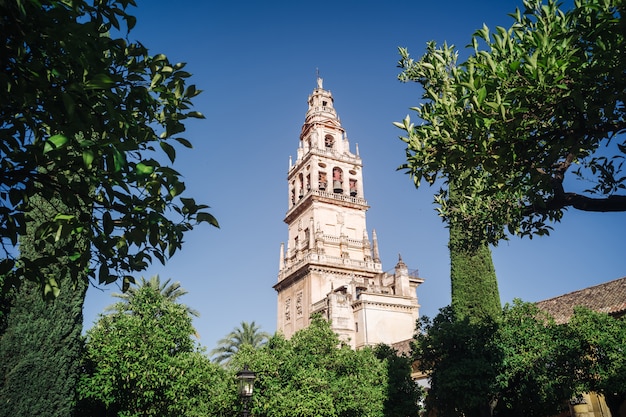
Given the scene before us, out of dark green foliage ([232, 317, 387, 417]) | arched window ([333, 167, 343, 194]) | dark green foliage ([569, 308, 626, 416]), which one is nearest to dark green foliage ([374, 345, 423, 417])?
dark green foliage ([232, 317, 387, 417])

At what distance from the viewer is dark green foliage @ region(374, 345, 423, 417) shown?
1989 centimetres

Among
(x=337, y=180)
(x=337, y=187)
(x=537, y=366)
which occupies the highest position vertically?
(x=337, y=180)

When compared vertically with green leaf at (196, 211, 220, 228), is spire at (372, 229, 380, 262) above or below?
above

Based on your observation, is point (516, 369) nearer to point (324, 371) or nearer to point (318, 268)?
point (324, 371)

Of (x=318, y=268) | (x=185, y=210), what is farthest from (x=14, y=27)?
(x=318, y=268)

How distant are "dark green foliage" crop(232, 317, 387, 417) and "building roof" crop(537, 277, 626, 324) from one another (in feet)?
32.3

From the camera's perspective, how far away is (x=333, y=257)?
38.1 metres

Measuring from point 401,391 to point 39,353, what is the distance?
14397 mm

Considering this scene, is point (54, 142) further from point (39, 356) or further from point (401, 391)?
point (401, 391)

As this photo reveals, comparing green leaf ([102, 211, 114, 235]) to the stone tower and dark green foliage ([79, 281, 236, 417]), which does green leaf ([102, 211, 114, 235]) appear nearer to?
dark green foliage ([79, 281, 236, 417])

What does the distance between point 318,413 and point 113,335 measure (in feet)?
27.7

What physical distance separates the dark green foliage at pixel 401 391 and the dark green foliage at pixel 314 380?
384 mm

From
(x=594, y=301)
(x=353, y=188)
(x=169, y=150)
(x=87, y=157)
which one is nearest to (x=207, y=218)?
(x=169, y=150)

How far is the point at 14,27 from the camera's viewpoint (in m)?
3.97
